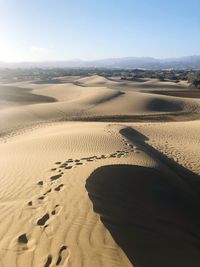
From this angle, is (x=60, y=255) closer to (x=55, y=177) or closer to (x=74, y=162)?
(x=55, y=177)

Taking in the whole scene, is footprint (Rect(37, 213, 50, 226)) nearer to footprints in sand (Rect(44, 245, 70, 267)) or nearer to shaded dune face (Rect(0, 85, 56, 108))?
footprints in sand (Rect(44, 245, 70, 267))

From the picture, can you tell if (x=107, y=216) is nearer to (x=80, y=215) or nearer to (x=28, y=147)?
(x=80, y=215)

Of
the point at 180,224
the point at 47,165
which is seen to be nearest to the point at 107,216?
the point at 180,224

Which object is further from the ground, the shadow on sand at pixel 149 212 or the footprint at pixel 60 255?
the footprint at pixel 60 255

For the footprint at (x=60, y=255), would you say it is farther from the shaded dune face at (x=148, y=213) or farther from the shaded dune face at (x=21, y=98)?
the shaded dune face at (x=21, y=98)

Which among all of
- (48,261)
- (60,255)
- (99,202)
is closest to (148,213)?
(99,202)

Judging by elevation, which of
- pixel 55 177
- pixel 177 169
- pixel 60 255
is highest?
pixel 60 255

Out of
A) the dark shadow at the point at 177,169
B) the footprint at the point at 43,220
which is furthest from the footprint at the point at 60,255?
the dark shadow at the point at 177,169

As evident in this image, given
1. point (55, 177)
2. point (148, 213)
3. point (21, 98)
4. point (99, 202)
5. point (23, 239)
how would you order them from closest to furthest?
1. point (23, 239)
2. point (99, 202)
3. point (148, 213)
4. point (55, 177)
5. point (21, 98)
